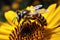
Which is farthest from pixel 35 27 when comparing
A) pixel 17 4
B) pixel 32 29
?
pixel 17 4

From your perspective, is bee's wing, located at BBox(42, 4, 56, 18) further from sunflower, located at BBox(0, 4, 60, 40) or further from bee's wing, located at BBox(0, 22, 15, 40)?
bee's wing, located at BBox(0, 22, 15, 40)

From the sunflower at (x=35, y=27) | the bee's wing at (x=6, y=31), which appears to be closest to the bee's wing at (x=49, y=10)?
the sunflower at (x=35, y=27)

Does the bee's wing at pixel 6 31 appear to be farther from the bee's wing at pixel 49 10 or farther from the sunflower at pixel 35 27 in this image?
the bee's wing at pixel 49 10

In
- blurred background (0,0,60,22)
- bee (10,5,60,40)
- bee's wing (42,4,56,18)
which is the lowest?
bee (10,5,60,40)

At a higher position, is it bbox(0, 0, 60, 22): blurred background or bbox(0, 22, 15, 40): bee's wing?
bbox(0, 0, 60, 22): blurred background

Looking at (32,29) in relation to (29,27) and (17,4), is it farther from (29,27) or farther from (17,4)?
(17,4)

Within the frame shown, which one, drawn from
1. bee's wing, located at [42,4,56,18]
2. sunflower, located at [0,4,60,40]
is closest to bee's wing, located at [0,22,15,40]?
sunflower, located at [0,4,60,40]

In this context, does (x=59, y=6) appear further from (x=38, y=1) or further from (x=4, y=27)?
(x=4, y=27)

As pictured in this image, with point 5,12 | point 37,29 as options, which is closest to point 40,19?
point 37,29

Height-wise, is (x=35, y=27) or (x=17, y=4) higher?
(x=17, y=4)
